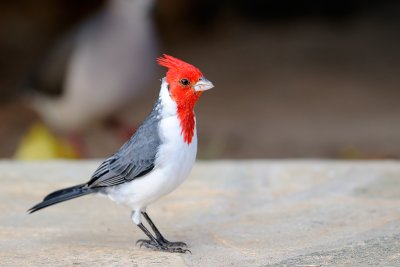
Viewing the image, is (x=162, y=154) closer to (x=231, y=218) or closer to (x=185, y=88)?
(x=185, y=88)

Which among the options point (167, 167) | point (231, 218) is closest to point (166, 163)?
point (167, 167)

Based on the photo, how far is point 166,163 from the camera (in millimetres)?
2730

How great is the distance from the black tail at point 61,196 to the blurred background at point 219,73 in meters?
1.81

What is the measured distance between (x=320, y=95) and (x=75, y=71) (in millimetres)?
2255

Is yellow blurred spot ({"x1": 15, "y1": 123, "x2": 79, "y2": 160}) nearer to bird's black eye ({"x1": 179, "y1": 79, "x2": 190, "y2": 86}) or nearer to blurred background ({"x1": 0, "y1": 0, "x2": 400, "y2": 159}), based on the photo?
blurred background ({"x1": 0, "y1": 0, "x2": 400, "y2": 159})

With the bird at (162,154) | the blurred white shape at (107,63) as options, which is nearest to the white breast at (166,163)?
the bird at (162,154)

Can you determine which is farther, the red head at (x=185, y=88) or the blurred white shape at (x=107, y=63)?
the blurred white shape at (x=107, y=63)

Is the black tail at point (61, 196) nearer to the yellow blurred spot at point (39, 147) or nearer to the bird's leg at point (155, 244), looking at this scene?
the bird's leg at point (155, 244)

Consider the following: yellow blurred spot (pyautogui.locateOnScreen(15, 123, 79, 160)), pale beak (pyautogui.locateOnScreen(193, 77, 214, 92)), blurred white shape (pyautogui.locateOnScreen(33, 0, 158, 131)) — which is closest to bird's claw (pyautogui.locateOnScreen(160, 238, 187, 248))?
pale beak (pyautogui.locateOnScreen(193, 77, 214, 92))

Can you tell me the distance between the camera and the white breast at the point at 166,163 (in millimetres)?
2730

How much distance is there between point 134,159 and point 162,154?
0.12m

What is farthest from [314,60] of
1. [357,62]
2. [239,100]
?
[239,100]

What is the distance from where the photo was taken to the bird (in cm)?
274

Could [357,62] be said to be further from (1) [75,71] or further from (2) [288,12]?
(1) [75,71]
